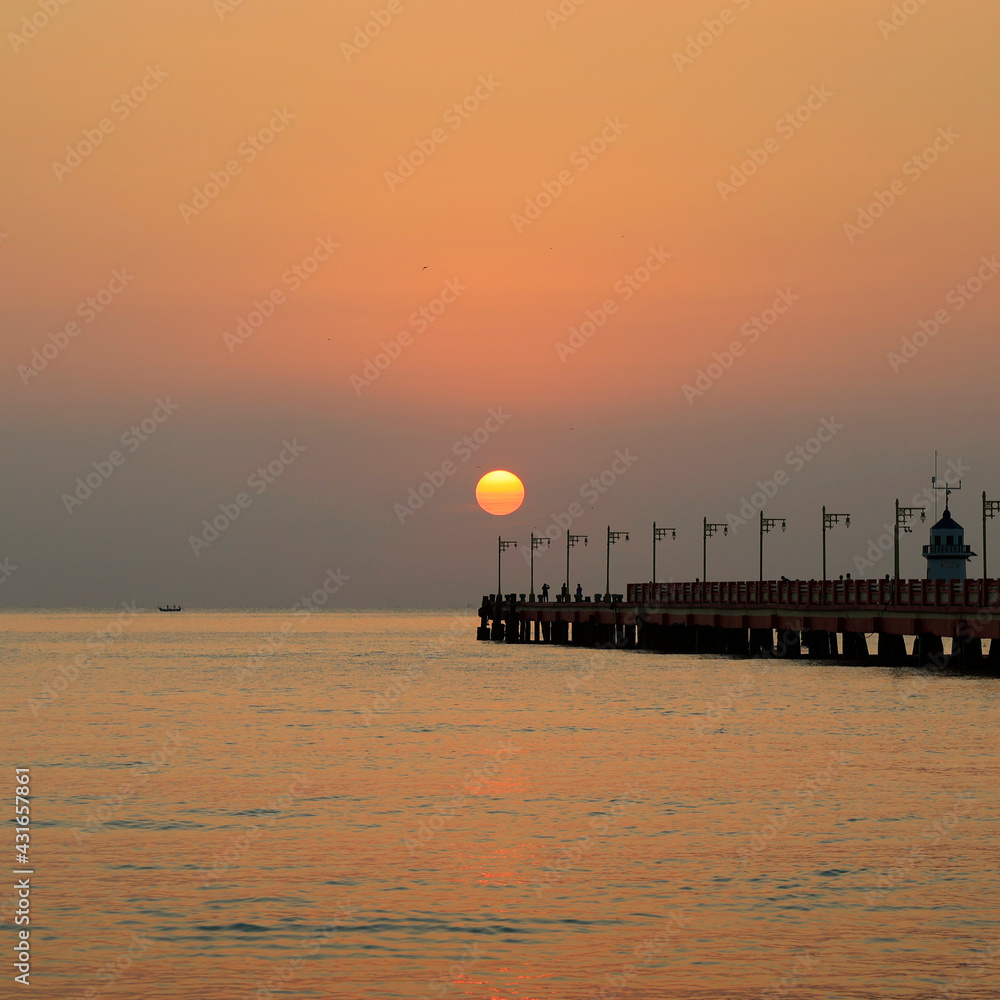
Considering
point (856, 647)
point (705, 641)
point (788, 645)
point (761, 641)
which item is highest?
point (705, 641)

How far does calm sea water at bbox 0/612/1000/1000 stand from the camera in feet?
52.0

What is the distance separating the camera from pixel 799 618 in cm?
8125

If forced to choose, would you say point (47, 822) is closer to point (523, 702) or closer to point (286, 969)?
point (286, 969)

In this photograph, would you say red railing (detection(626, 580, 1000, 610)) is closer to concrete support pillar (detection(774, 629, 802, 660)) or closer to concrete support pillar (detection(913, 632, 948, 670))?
concrete support pillar (detection(913, 632, 948, 670))

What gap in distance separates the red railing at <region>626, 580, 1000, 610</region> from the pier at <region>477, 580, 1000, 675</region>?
5 centimetres

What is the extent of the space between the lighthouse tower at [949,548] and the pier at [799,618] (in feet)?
53.3

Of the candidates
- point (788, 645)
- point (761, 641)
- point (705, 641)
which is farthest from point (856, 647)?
point (705, 641)

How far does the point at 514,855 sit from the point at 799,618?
200 ft

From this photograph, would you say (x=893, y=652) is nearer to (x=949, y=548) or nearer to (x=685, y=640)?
(x=685, y=640)

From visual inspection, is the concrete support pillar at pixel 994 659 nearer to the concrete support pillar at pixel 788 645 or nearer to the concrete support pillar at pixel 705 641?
the concrete support pillar at pixel 788 645

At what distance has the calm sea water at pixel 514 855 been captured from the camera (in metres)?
15.9

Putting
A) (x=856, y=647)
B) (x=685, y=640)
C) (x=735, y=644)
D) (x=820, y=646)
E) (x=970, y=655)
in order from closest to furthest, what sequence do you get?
(x=970, y=655)
(x=856, y=647)
(x=820, y=646)
(x=735, y=644)
(x=685, y=640)

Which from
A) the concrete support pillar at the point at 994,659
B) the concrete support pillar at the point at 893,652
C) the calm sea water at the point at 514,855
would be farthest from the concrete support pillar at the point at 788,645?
the calm sea water at the point at 514,855

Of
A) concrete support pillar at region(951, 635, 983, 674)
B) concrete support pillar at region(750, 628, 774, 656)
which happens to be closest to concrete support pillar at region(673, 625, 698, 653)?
concrete support pillar at region(750, 628, 774, 656)
